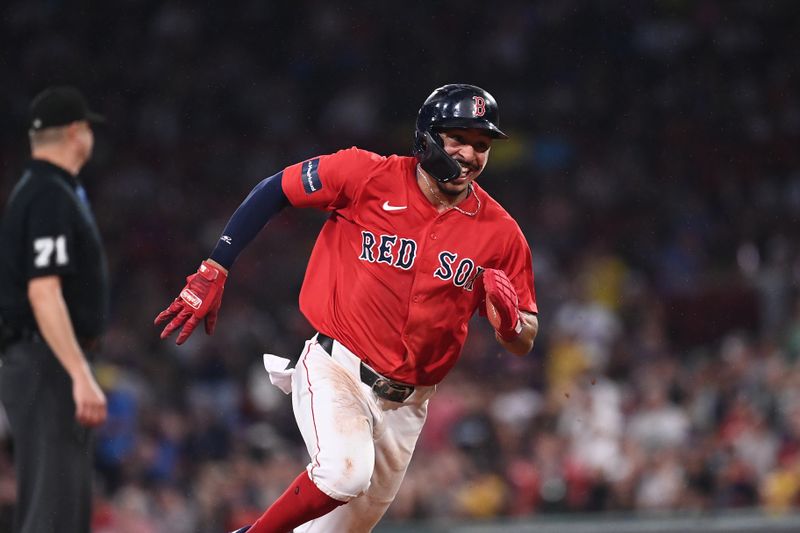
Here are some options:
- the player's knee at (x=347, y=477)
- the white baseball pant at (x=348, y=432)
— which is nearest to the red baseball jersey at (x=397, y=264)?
the white baseball pant at (x=348, y=432)

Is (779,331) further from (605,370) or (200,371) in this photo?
(200,371)

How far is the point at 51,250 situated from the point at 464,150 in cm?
147

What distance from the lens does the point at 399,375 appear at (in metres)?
4.43

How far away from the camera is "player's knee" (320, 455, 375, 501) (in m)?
4.11

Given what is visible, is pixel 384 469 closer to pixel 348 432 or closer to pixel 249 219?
pixel 348 432

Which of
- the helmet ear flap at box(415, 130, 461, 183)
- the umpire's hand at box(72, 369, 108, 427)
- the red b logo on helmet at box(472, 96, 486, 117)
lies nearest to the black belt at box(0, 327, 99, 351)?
the umpire's hand at box(72, 369, 108, 427)

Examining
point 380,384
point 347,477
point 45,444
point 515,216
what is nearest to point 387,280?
point 380,384

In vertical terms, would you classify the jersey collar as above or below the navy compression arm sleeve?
above

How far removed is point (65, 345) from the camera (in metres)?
4.33

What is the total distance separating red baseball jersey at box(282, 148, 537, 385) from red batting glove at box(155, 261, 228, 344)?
0.37 metres

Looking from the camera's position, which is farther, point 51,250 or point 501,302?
point 51,250

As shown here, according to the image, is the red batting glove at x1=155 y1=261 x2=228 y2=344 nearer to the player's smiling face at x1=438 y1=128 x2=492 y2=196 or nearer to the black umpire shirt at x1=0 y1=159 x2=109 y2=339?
the black umpire shirt at x1=0 y1=159 x2=109 y2=339

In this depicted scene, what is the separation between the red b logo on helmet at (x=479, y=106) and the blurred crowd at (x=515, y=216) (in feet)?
14.8

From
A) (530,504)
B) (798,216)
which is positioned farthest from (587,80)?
(530,504)
